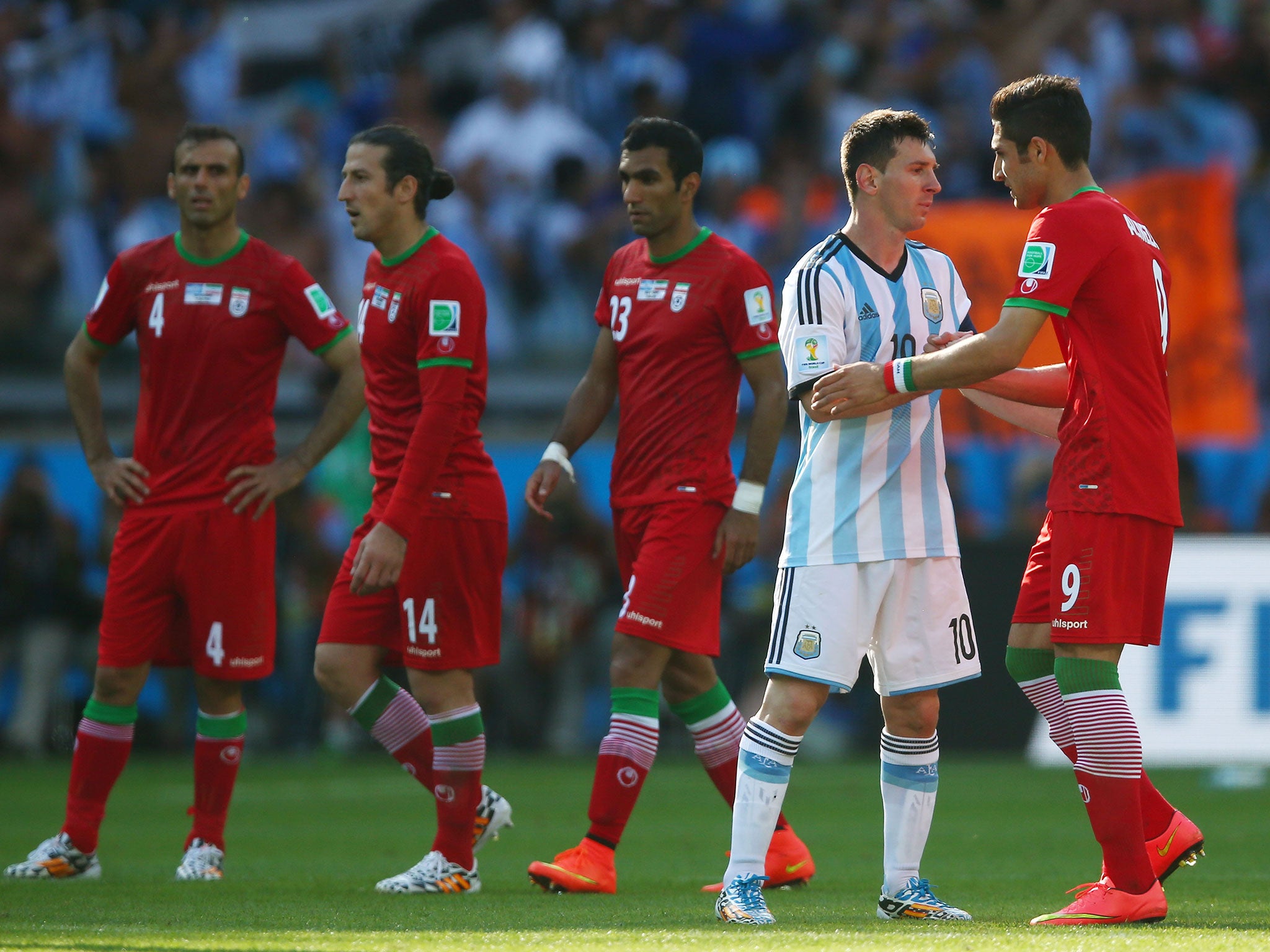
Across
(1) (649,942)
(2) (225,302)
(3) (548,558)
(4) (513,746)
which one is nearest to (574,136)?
(3) (548,558)

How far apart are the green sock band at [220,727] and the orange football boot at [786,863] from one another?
6.35 ft

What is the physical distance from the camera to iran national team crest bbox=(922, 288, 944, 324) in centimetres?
548

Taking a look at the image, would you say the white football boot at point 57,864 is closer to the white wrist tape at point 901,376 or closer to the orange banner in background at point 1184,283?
the white wrist tape at point 901,376

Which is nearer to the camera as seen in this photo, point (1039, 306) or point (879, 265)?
point (1039, 306)

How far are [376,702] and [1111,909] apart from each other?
9.09 ft

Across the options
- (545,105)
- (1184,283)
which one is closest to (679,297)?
(1184,283)

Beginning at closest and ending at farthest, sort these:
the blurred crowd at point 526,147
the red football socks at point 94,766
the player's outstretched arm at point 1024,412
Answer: the player's outstretched arm at point 1024,412 < the red football socks at point 94,766 < the blurred crowd at point 526,147

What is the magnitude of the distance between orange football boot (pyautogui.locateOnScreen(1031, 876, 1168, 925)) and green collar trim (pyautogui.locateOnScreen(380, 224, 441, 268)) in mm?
3158

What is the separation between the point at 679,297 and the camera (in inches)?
254

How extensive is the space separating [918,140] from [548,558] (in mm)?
8746

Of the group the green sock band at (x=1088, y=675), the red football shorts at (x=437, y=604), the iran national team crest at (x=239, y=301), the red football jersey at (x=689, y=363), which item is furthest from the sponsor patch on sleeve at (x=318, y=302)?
the green sock band at (x=1088, y=675)

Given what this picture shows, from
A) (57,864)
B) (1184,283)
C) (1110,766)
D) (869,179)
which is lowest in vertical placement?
(57,864)

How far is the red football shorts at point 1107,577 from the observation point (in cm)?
505

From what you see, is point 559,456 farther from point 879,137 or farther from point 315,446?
point 879,137
